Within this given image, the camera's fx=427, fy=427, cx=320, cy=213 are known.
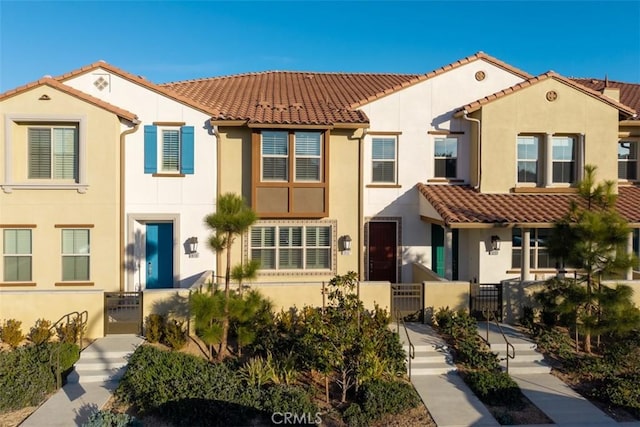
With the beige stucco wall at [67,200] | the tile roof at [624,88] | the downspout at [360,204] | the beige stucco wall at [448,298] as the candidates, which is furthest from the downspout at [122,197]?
the tile roof at [624,88]

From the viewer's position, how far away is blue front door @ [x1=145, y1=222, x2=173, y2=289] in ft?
44.0

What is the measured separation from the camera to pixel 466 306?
11750 mm

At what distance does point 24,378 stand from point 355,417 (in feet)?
21.5

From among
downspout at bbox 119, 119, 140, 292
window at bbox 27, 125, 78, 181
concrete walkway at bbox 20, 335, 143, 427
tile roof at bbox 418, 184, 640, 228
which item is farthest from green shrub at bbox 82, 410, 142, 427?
tile roof at bbox 418, 184, 640, 228

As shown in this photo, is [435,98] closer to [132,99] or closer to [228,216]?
[228,216]

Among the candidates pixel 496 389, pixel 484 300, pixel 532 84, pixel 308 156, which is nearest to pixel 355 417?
pixel 496 389

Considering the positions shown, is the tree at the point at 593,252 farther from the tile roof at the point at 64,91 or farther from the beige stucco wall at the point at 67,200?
the tile roof at the point at 64,91

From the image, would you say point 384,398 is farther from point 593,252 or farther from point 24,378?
point 24,378

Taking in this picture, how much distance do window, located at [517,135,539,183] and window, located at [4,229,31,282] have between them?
50.3 ft

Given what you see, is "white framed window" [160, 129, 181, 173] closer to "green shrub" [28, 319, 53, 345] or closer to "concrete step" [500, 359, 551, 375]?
"green shrub" [28, 319, 53, 345]

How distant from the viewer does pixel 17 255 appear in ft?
39.8

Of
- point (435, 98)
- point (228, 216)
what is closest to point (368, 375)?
point (228, 216)

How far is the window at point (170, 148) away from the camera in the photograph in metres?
13.1

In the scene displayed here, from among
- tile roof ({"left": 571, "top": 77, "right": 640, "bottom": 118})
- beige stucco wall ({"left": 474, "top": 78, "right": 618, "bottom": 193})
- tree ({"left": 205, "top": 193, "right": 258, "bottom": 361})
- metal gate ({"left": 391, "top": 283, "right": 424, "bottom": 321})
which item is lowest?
metal gate ({"left": 391, "top": 283, "right": 424, "bottom": 321})
